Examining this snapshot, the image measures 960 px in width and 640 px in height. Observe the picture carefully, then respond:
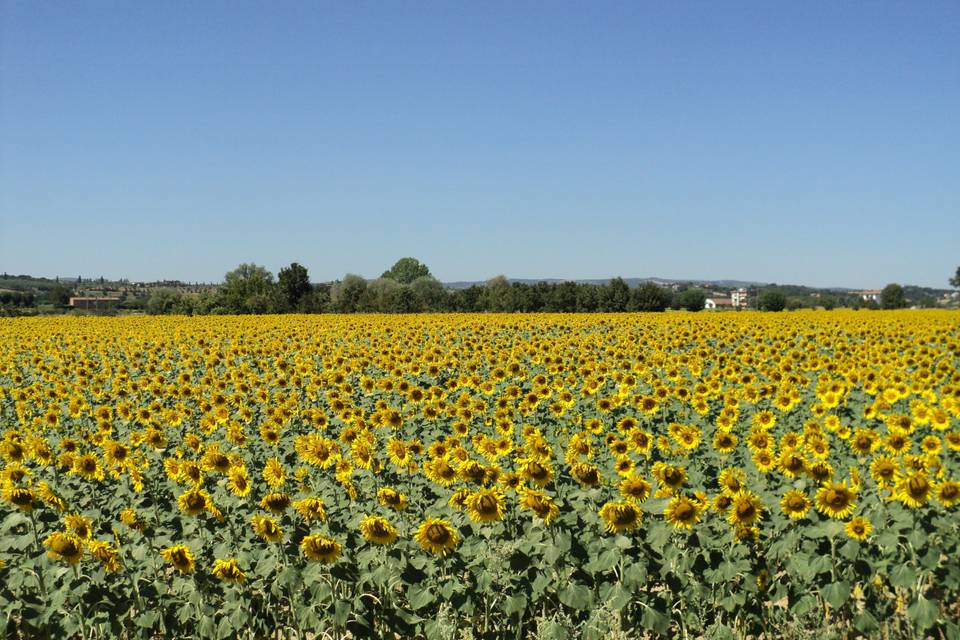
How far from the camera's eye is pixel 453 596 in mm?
5117

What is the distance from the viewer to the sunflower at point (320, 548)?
4.87m

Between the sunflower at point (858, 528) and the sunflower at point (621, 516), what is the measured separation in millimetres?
1729

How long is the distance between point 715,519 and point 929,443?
2598mm

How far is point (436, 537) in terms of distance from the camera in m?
4.88

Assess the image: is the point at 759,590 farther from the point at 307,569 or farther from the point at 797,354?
the point at 797,354

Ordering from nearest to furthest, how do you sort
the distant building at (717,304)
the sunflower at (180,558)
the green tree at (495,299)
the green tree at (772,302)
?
1. the sunflower at (180,558)
2. the green tree at (772,302)
3. the green tree at (495,299)
4. the distant building at (717,304)

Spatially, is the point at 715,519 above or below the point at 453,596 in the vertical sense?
above

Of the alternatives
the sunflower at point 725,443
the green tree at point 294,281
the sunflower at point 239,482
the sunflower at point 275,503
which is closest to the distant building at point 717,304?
the green tree at point 294,281

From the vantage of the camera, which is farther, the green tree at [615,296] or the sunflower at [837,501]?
the green tree at [615,296]

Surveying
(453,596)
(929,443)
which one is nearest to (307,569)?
(453,596)

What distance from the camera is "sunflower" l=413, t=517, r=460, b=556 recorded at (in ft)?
16.0

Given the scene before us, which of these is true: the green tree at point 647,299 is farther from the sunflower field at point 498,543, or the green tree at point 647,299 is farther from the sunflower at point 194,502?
the sunflower at point 194,502

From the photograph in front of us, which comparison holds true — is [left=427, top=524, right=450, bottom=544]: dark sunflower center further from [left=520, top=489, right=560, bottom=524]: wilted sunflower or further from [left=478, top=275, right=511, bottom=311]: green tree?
[left=478, top=275, right=511, bottom=311]: green tree

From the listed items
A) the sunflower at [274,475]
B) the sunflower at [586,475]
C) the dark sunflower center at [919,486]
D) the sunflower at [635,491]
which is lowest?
the sunflower at [274,475]
